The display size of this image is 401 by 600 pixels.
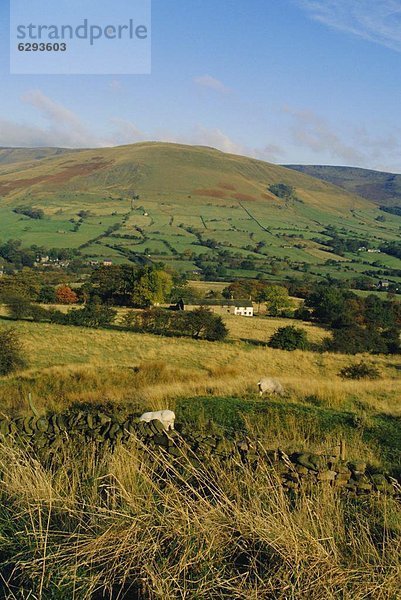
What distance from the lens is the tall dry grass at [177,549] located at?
3652 mm

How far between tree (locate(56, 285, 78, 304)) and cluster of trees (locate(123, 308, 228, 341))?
1553 centimetres

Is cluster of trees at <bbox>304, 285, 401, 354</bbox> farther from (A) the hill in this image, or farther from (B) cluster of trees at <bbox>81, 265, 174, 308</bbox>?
(A) the hill

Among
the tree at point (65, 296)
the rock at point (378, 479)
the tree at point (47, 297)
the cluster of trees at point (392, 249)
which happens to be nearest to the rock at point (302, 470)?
the rock at point (378, 479)

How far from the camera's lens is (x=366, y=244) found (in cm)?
14550

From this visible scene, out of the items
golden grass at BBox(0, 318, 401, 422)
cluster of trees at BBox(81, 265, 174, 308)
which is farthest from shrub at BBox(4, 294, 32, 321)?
cluster of trees at BBox(81, 265, 174, 308)

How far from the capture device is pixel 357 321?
49844mm

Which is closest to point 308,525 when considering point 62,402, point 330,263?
point 62,402

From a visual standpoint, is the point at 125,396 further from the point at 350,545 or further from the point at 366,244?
the point at 366,244

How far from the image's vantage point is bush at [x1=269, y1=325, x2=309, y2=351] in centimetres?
3488

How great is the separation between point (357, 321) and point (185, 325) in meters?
20.3

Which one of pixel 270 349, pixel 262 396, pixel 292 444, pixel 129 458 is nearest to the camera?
pixel 129 458

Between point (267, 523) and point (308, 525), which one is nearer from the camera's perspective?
point (267, 523)

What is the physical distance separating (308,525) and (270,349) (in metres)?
29.7

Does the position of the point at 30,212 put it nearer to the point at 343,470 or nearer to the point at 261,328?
the point at 261,328
